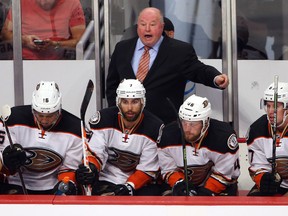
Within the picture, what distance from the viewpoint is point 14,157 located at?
4.95 m

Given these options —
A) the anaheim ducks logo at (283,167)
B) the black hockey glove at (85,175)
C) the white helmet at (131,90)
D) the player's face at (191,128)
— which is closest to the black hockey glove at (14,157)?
the black hockey glove at (85,175)

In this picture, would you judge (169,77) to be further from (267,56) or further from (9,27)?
(9,27)

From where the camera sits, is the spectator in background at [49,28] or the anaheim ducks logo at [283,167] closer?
the anaheim ducks logo at [283,167]

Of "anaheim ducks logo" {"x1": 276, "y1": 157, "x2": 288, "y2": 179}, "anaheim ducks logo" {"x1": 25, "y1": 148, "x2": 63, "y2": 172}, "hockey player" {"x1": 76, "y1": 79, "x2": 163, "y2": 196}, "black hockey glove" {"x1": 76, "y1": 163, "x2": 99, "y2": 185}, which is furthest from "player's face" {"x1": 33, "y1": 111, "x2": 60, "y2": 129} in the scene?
"anaheim ducks logo" {"x1": 276, "y1": 157, "x2": 288, "y2": 179}

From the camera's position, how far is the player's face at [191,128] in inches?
196

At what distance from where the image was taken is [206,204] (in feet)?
12.9

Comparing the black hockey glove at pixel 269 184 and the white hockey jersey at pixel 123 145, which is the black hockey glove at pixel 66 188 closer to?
the white hockey jersey at pixel 123 145

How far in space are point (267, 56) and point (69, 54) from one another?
1.38 meters

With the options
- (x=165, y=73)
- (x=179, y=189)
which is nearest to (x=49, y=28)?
(x=165, y=73)

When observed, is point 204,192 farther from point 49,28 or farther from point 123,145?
point 49,28

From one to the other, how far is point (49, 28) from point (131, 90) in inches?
51.8

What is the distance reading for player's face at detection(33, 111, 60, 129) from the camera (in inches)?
201

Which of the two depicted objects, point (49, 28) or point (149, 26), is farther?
point (49, 28)

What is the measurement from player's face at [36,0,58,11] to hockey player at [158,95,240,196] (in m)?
1.53
